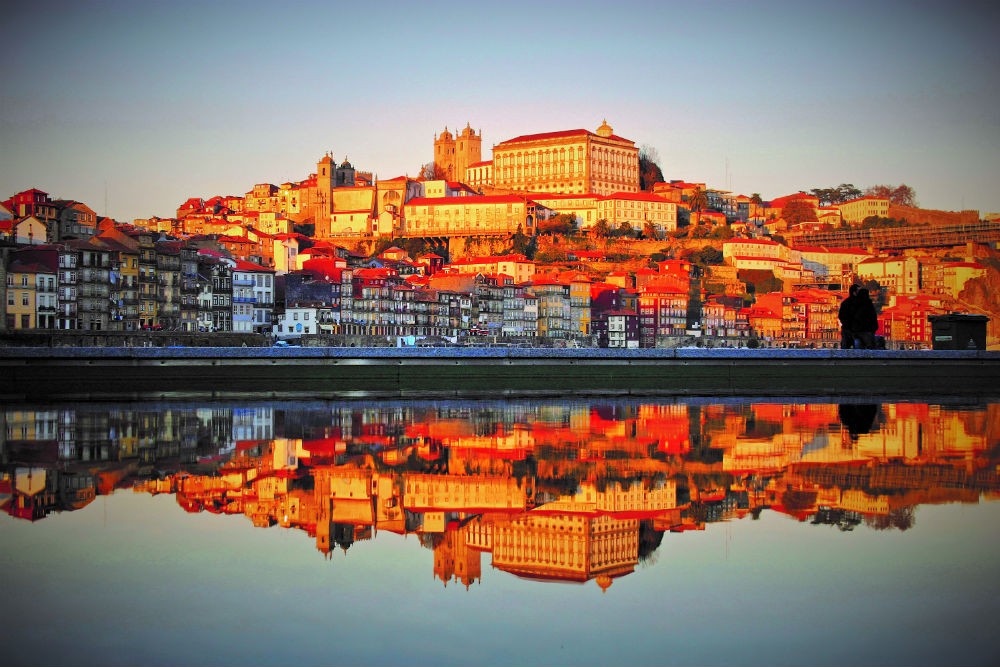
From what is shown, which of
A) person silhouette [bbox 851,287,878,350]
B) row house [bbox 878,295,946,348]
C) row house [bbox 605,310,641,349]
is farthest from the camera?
row house [bbox 878,295,946,348]

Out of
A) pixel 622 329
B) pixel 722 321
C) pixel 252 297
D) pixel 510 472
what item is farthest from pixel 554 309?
pixel 510 472

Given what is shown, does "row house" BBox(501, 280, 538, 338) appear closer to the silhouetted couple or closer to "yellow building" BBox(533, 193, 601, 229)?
the silhouetted couple

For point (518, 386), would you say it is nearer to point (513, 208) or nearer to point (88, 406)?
point (88, 406)

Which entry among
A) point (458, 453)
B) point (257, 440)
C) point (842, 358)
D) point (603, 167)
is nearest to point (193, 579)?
point (458, 453)

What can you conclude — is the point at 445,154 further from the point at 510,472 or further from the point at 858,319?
the point at 510,472

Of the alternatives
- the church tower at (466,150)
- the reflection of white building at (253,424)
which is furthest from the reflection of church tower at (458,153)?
the reflection of white building at (253,424)

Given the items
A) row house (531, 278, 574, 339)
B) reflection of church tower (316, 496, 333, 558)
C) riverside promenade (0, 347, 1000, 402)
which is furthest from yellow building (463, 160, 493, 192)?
reflection of church tower (316, 496, 333, 558)

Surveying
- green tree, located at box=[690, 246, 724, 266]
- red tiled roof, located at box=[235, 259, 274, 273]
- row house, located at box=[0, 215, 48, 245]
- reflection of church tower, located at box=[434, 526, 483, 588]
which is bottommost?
reflection of church tower, located at box=[434, 526, 483, 588]
